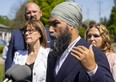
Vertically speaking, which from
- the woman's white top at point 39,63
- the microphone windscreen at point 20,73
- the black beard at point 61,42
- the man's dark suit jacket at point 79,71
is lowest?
the woman's white top at point 39,63

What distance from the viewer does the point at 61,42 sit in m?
3.10

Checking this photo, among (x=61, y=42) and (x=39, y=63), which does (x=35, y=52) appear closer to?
(x=39, y=63)

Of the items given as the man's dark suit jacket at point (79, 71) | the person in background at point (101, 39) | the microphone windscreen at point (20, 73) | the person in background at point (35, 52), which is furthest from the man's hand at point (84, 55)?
the person in background at point (101, 39)

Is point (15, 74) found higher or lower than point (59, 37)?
lower

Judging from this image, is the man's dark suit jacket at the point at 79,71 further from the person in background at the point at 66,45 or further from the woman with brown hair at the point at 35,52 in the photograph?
the woman with brown hair at the point at 35,52

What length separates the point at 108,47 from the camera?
4.74 metres

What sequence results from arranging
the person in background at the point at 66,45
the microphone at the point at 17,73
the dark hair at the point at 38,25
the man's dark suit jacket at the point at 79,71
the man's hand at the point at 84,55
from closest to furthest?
the man's hand at the point at 84,55 < the man's dark suit jacket at the point at 79,71 < the person in background at the point at 66,45 < the microphone at the point at 17,73 < the dark hair at the point at 38,25

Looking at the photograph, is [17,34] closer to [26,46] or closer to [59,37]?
[26,46]

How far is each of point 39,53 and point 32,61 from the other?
0.14m

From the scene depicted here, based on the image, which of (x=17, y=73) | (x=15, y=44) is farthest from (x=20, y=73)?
(x=15, y=44)

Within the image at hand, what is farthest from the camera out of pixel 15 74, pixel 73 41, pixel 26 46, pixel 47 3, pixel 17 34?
pixel 47 3

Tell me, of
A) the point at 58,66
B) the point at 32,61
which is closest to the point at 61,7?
the point at 58,66

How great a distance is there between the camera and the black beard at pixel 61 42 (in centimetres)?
306

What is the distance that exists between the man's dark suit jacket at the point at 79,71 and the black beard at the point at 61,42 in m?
0.10
